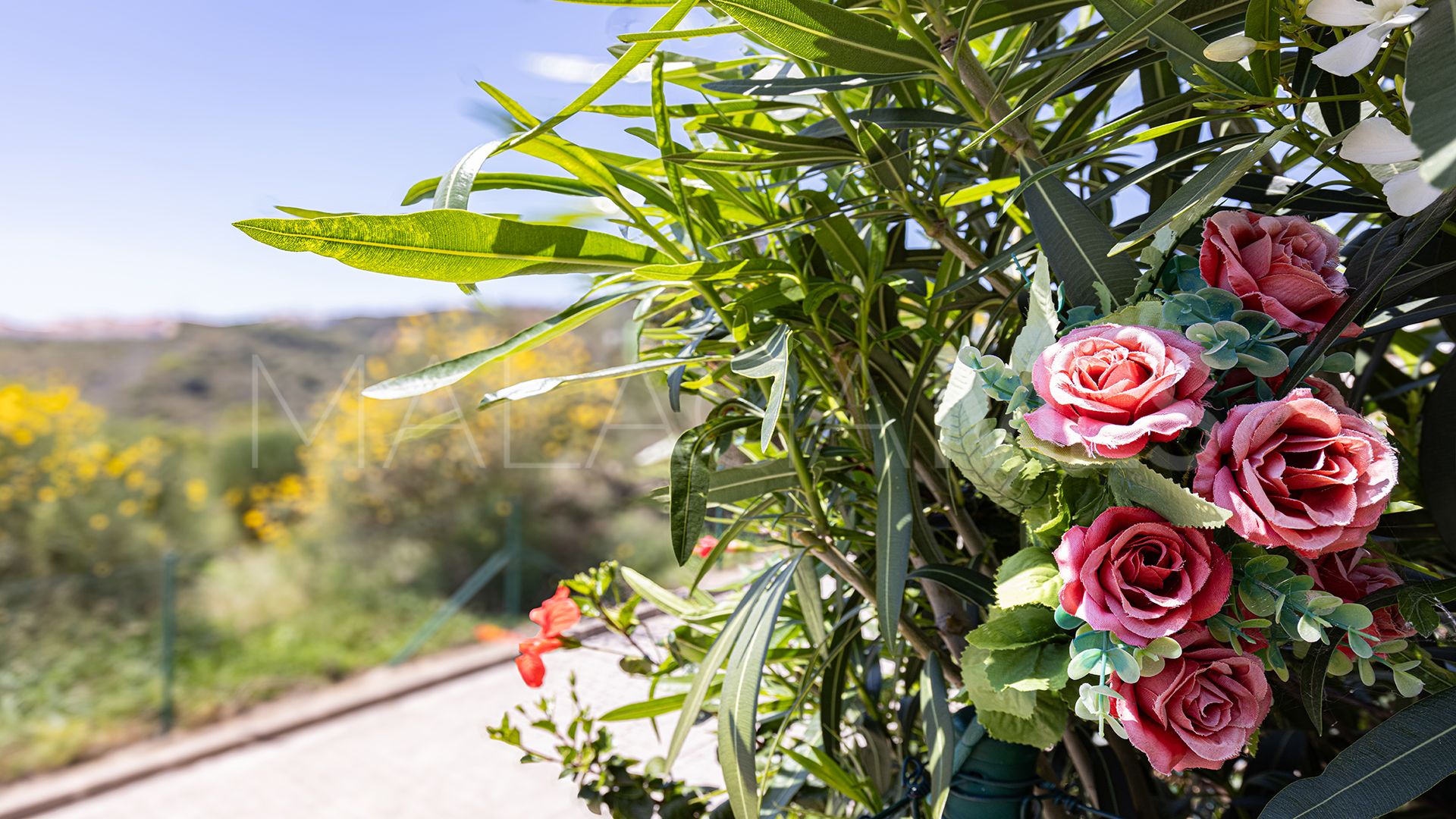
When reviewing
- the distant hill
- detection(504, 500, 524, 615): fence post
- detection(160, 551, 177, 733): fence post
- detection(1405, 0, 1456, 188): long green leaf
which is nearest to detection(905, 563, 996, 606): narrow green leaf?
detection(1405, 0, 1456, 188): long green leaf

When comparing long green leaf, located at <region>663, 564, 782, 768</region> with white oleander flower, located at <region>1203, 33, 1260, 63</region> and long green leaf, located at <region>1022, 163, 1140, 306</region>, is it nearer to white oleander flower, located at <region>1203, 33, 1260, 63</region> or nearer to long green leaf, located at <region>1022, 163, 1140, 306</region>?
long green leaf, located at <region>1022, 163, 1140, 306</region>

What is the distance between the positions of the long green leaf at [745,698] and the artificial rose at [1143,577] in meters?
0.21

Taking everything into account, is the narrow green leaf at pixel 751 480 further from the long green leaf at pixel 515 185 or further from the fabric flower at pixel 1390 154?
the fabric flower at pixel 1390 154

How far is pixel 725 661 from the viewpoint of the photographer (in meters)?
0.56

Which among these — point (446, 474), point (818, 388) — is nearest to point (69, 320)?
point (446, 474)

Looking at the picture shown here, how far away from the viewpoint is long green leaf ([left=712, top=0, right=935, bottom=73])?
35 cm

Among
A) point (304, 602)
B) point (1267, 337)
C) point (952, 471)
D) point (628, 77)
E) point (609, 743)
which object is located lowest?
point (304, 602)

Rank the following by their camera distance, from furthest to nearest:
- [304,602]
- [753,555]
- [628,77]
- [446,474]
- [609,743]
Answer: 1. [446,474]
2. [304,602]
3. [753,555]
4. [609,743]
5. [628,77]

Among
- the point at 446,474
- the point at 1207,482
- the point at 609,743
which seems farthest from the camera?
the point at 446,474

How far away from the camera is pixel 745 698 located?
1.52 ft

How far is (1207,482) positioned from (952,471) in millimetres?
241

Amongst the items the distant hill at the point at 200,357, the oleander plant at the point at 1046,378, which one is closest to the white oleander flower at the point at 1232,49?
the oleander plant at the point at 1046,378

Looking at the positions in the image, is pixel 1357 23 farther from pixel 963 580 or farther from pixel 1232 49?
pixel 963 580

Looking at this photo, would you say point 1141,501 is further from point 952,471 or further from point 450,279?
point 450,279
